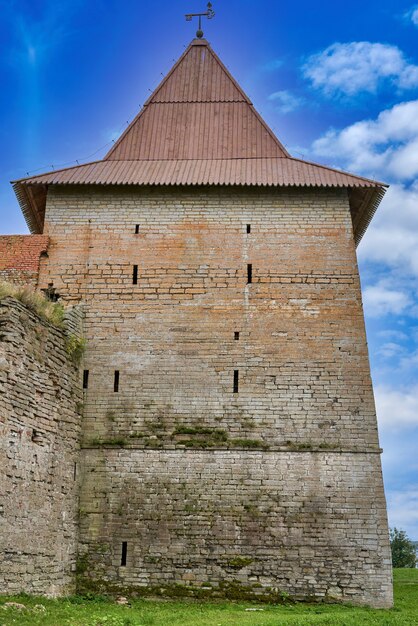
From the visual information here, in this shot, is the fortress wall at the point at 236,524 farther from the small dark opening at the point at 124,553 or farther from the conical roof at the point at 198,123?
the conical roof at the point at 198,123

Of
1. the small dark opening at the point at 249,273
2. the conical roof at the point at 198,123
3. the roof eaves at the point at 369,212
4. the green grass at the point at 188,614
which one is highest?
the conical roof at the point at 198,123

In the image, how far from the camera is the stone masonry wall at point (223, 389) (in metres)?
13.2

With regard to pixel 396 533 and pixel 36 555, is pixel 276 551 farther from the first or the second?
pixel 396 533

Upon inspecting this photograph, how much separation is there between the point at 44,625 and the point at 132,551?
14.2 feet

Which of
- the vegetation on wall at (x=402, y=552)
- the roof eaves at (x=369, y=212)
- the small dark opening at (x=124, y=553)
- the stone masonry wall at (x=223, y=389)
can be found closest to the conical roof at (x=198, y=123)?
the stone masonry wall at (x=223, y=389)

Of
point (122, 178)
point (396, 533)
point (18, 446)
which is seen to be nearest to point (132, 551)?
point (18, 446)

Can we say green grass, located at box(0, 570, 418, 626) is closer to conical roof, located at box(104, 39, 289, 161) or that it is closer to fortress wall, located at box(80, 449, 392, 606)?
fortress wall, located at box(80, 449, 392, 606)

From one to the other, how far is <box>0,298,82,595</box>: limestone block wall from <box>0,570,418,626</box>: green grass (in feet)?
2.07

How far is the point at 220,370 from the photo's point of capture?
14.5 meters

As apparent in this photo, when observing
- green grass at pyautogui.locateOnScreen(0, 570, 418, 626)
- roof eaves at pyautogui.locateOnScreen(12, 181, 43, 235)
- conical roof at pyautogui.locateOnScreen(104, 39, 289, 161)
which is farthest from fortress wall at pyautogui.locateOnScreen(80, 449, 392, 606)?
conical roof at pyautogui.locateOnScreen(104, 39, 289, 161)

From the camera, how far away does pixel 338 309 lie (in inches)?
593

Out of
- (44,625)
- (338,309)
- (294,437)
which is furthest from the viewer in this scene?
(338,309)

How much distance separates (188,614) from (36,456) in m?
3.78

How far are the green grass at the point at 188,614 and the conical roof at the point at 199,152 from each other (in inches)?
363
